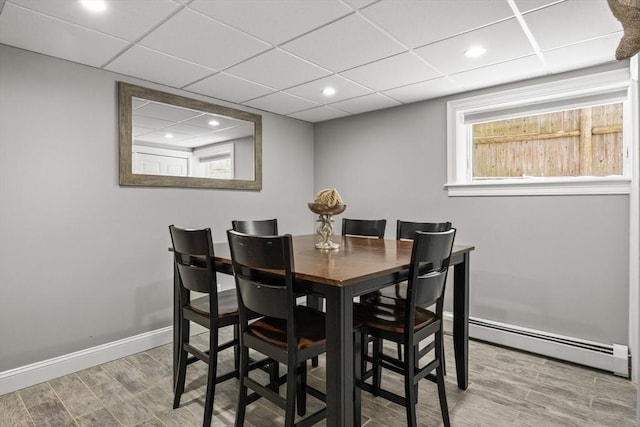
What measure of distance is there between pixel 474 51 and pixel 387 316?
1905 mm

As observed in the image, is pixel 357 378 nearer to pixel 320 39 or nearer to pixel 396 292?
pixel 396 292

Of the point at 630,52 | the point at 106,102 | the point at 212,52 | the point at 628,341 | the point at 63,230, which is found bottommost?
the point at 628,341

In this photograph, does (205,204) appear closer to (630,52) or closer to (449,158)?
(449,158)

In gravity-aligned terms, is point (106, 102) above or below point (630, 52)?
above

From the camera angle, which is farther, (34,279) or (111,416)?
(34,279)

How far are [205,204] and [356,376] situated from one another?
2.45 meters

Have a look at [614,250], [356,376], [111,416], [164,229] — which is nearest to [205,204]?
[164,229]

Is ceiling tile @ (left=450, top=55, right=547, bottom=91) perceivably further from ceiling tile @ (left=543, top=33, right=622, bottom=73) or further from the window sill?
the window sill

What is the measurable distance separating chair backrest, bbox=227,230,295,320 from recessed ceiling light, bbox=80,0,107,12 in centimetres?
142

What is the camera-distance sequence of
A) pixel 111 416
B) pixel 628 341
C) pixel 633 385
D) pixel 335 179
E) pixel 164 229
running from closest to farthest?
pixel 111 416 → pixel 633 385 → pixel 628 341 → pixel 164 229 → pixel 335 179

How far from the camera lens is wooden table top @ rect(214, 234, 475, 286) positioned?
1.47m

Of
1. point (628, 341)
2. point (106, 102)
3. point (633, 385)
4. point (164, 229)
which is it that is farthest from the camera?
point (164, 229)

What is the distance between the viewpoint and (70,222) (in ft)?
8.65

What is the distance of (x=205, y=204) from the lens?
3508 mm
